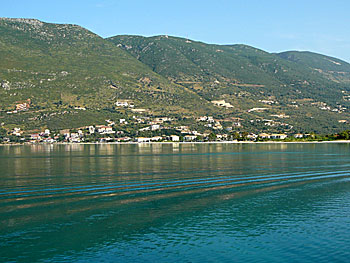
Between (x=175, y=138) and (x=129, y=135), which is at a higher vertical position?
(x=129, y=135)

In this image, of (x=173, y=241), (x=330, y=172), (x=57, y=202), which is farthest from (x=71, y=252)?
(x=330, y=172)

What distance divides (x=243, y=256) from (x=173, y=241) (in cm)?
363

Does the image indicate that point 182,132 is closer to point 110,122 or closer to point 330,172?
point 110,122

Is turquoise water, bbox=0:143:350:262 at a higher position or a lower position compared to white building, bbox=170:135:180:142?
lower

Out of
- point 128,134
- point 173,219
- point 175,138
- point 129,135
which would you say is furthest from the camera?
point 128,134

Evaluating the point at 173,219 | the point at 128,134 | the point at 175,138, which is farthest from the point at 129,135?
the point at 173,219

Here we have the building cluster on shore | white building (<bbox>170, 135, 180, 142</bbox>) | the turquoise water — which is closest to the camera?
the turquoise water

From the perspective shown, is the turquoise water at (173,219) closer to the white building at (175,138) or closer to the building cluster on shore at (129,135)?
the building cluster on shore at (129,135)

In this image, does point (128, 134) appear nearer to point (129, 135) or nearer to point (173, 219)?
point (129, 135)

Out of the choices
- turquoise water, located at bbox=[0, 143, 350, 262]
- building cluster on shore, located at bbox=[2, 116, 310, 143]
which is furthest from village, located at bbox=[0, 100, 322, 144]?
turquoise water, located at bbox=[0, 143, 350, 262]

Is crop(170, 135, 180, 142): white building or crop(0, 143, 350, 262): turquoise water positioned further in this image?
crop(170, 135, 180, 142): white building

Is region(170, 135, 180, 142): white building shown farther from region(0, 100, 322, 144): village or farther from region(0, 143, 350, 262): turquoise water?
region(0, 143, 350, 262): turquoise water

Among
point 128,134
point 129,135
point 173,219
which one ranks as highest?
point 128,134

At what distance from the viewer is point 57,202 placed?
93.4ft
